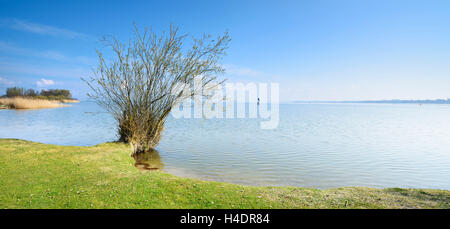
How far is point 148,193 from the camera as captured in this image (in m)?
6.44

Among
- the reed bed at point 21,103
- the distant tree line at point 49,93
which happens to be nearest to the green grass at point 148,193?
the reed bed at point 21,103

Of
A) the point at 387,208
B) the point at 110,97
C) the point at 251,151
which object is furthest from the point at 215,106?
the point at 387,208

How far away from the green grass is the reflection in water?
114 inches

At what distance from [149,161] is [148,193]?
6.47 meters

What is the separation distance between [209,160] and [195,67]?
512cm

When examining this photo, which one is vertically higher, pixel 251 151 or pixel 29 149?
pixel 29 149

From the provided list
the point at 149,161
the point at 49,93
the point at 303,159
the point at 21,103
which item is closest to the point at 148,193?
the point at 149,161

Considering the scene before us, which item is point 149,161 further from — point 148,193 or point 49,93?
point 49,93

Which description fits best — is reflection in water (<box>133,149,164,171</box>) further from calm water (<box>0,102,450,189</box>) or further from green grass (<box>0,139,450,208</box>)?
green grass (<box>0,139,450,208</box>)

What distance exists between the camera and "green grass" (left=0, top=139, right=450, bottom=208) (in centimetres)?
587

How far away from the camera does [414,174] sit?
36.1ft
